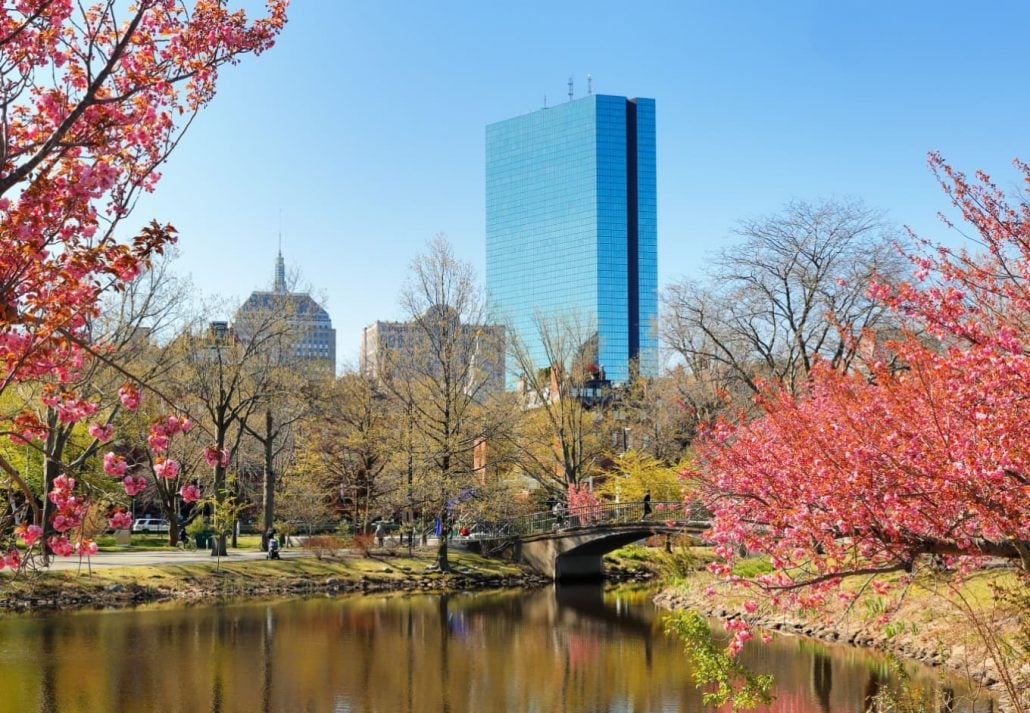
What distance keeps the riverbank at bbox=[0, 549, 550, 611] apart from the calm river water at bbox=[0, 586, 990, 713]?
218 cm

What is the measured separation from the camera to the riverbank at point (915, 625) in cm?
1909

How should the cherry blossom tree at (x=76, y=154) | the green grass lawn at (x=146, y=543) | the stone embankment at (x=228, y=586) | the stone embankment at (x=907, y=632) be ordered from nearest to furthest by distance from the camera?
1. the cherry blossom tree at (x=76, y=154)
2. the stone embankment at (x=907, y=632)
3. the stone embankment at (x=228, y=586)
4. the green grass lawn at (x=146, y=543)

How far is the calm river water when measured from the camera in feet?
61.2

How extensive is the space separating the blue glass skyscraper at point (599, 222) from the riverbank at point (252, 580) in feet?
324

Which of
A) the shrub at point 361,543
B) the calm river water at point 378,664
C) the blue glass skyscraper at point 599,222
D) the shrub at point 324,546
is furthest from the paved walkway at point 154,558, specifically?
the blue glass skyscraper at point 599,222

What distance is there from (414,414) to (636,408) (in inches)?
748

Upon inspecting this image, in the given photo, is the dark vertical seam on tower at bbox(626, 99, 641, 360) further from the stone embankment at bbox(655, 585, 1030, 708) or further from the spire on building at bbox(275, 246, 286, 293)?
the stone embankment at bbox(655, 585, 1030, 708)

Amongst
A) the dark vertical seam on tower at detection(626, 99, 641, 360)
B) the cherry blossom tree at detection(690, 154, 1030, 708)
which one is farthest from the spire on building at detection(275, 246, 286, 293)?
the dark vertical seam on tower at detection(626, 99, 641, 360)

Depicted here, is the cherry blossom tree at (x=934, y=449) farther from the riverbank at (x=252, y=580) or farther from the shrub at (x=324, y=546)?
the shrub at (x=324, y=546)

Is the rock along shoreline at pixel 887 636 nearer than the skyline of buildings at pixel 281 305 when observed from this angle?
Yes

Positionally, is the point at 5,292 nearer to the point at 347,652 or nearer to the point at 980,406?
the point at 980,406

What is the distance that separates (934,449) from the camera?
10.7 meters

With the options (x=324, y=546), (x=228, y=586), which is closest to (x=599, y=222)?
(x=324, y=546)

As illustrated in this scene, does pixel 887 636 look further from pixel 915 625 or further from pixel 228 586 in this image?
pixel 228 586
